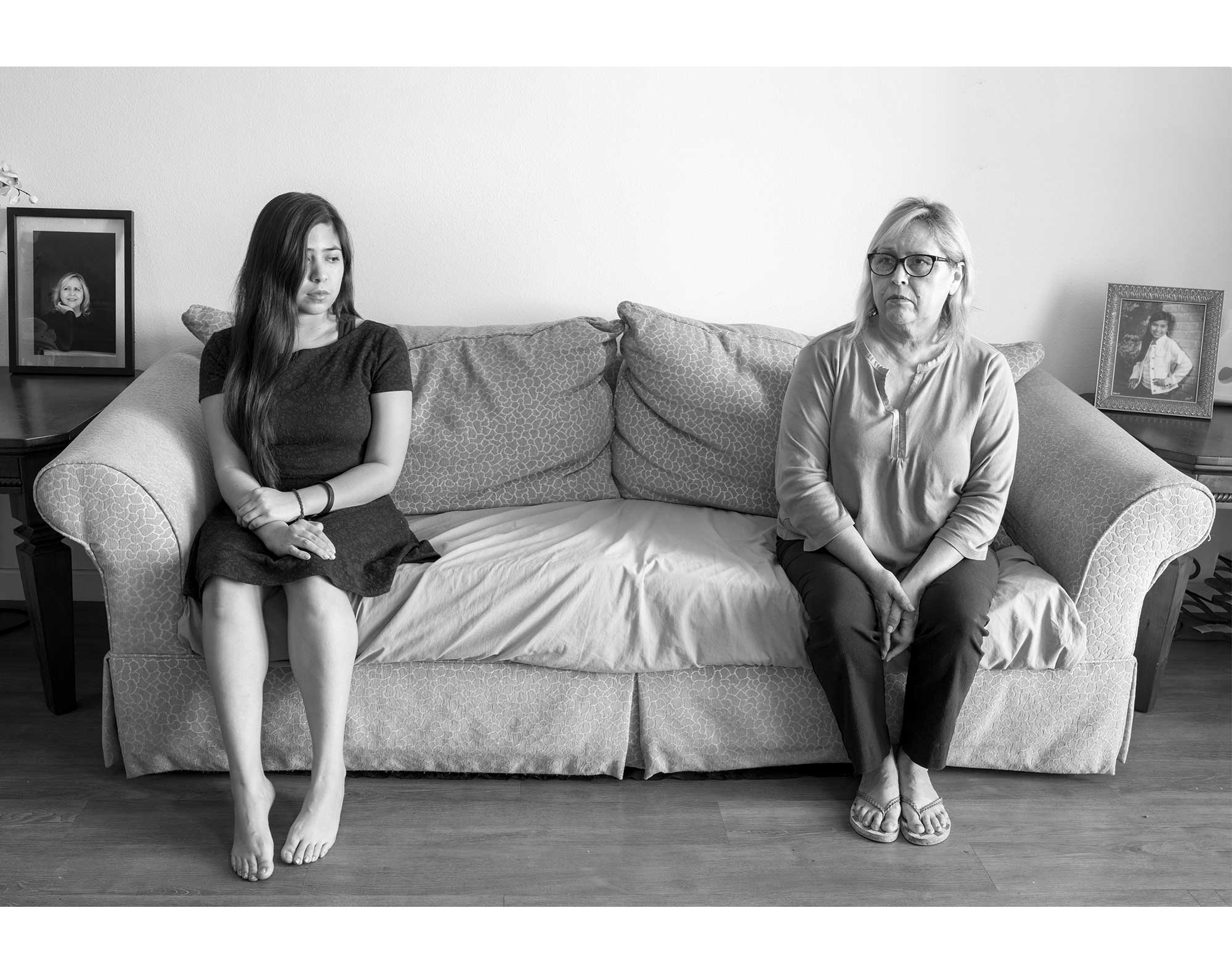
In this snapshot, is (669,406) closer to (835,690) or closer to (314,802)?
(835,690)

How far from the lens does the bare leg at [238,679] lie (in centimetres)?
183

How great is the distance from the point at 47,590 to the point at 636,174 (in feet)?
5.48

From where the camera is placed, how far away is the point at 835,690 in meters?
1.94

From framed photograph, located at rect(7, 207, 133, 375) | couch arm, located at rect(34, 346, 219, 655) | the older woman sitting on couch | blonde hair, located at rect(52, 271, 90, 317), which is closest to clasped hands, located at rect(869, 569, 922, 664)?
the older woman sitting on couch

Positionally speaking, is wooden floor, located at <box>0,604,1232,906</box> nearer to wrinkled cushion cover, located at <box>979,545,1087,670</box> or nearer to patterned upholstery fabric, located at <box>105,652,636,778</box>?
patterned upholstery fabric, located at <box>105,652,636,778</box>

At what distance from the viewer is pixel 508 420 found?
2.42 metres

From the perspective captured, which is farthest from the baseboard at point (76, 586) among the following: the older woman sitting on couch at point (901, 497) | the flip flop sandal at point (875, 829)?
the flip flop sandal at point (875, 829)

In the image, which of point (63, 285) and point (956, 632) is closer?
point (956, 632)

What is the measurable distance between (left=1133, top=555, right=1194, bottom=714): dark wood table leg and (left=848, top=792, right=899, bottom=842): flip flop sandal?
0.74 metres

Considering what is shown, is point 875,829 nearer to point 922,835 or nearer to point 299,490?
point 922,835

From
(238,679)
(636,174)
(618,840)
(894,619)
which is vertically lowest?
(618,840)

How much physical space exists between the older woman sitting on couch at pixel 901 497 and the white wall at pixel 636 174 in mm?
714

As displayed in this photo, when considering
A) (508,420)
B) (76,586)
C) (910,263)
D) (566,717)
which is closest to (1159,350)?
(910,263)

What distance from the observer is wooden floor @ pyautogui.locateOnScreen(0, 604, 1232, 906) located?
1733mm
